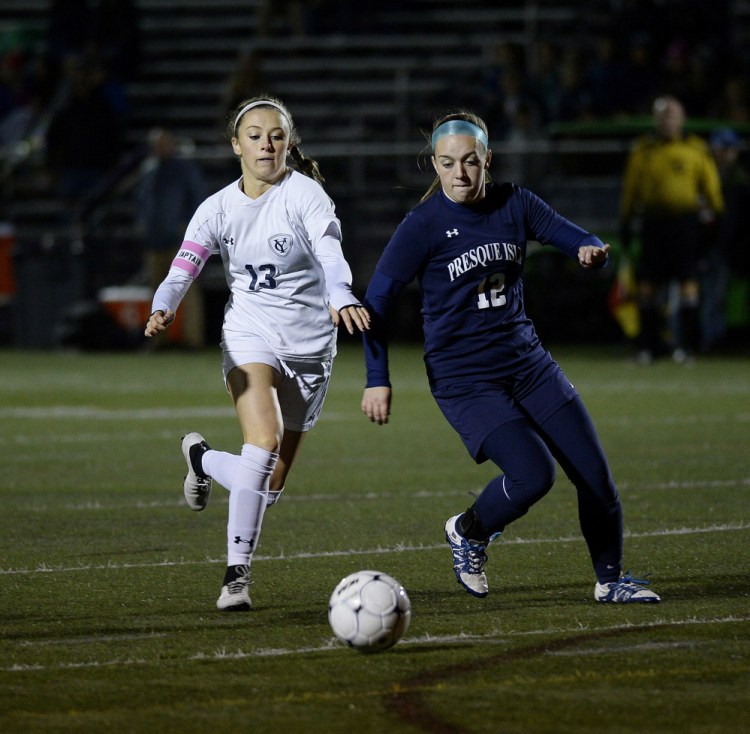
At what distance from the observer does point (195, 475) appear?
23.1ft

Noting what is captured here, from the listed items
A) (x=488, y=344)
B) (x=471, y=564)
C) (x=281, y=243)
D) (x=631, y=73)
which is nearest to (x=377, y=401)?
(x=488, y=344)

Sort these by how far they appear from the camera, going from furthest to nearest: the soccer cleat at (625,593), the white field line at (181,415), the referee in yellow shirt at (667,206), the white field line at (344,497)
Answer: the referee in yellow shirt at (667,206), the white field line at (181,415), the white field line at (344,497), the soccer cleat at (625,593)

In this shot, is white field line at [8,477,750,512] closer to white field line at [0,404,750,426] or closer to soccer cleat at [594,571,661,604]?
soccer cleat at [594,571,661,604]

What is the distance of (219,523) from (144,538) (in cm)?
60

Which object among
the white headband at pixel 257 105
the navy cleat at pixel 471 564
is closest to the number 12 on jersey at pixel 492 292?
the navy cleat at pixel 471 564

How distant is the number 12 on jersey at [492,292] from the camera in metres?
6.23

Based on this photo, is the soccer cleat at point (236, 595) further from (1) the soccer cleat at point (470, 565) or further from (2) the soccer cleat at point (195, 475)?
(2) the soccer cleat at point (195, 475)

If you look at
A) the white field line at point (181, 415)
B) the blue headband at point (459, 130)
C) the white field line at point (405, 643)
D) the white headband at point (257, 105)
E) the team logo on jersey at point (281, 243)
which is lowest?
the white field line at point (181, 415)

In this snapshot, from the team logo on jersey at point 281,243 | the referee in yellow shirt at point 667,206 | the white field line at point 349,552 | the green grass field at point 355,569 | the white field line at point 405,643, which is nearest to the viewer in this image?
the green grass field at point 355,569

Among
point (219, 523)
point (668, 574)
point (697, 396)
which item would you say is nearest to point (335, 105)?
point (697, 396)

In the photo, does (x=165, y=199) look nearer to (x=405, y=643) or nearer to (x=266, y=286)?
(x=266, y=286)

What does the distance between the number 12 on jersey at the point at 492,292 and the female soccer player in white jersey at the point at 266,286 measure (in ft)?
1.79

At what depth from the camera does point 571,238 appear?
20.5 ft

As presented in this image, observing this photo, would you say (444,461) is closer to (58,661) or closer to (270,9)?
(58,661)
